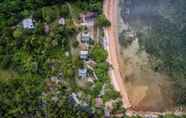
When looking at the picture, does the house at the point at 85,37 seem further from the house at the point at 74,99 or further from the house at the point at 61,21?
the house at the point at 74,99

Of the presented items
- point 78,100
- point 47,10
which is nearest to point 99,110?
point 78,100

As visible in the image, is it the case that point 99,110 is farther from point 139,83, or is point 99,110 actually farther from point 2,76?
point 2,76

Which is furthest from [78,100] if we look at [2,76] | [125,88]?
[2,76]

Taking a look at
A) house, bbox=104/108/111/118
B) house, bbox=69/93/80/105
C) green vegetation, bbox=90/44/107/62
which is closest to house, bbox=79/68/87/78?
green vegetation, bbox=90/44/107/62

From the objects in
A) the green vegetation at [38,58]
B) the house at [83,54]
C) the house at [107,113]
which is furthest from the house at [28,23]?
the house at [107,113]

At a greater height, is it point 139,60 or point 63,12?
point 63,12

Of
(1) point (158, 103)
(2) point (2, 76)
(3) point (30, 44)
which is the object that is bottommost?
(1) point (158, 103)
